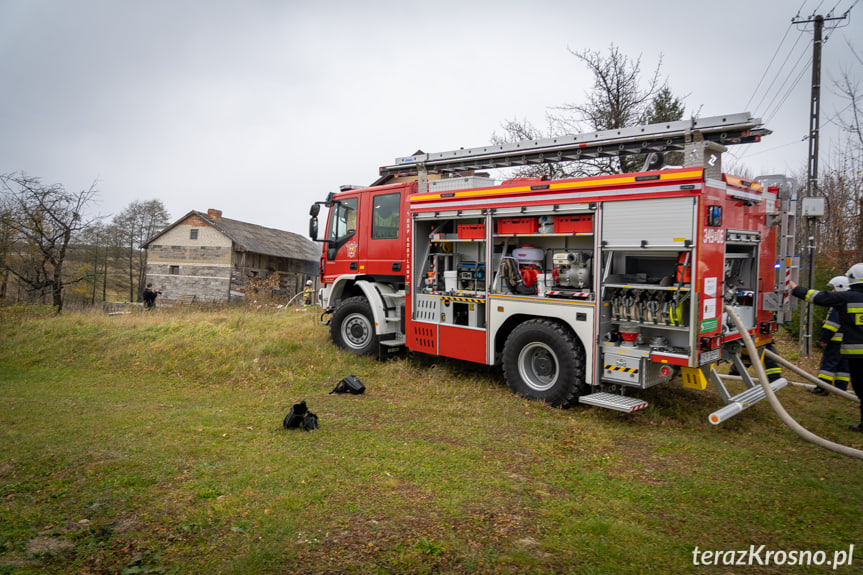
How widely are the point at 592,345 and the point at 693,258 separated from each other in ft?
4.86

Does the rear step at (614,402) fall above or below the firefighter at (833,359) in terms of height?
below

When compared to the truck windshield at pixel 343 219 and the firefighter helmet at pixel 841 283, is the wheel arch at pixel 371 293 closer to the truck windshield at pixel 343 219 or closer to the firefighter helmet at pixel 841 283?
the truck windshield at pixel 343 219

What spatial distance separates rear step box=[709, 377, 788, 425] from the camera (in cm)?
545

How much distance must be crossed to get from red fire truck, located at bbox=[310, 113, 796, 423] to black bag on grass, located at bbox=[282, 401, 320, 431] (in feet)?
8.76

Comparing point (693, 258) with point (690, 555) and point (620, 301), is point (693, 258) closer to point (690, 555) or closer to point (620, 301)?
point (620, 301)

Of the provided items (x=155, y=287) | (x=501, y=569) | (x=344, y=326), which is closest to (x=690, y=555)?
(x=501, y=569)

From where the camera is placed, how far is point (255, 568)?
314 cm

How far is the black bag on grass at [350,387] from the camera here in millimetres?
7594

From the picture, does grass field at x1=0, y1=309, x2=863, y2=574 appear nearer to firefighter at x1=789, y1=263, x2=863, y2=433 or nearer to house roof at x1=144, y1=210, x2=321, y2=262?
firefighter at x1=789, y1=263, x2=863, y2=433

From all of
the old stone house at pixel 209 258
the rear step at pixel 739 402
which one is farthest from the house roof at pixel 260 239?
the rear step at pixel 739 402

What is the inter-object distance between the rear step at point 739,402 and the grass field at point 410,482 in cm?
30

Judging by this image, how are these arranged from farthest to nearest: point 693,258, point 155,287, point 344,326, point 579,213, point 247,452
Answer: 1. point 155,287
2. point 344,326
3. point 579,213
4. point 693,258
5. point 247,452

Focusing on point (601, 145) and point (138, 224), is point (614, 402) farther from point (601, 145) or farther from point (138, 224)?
point (138, 224)

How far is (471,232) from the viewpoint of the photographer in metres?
7.83
